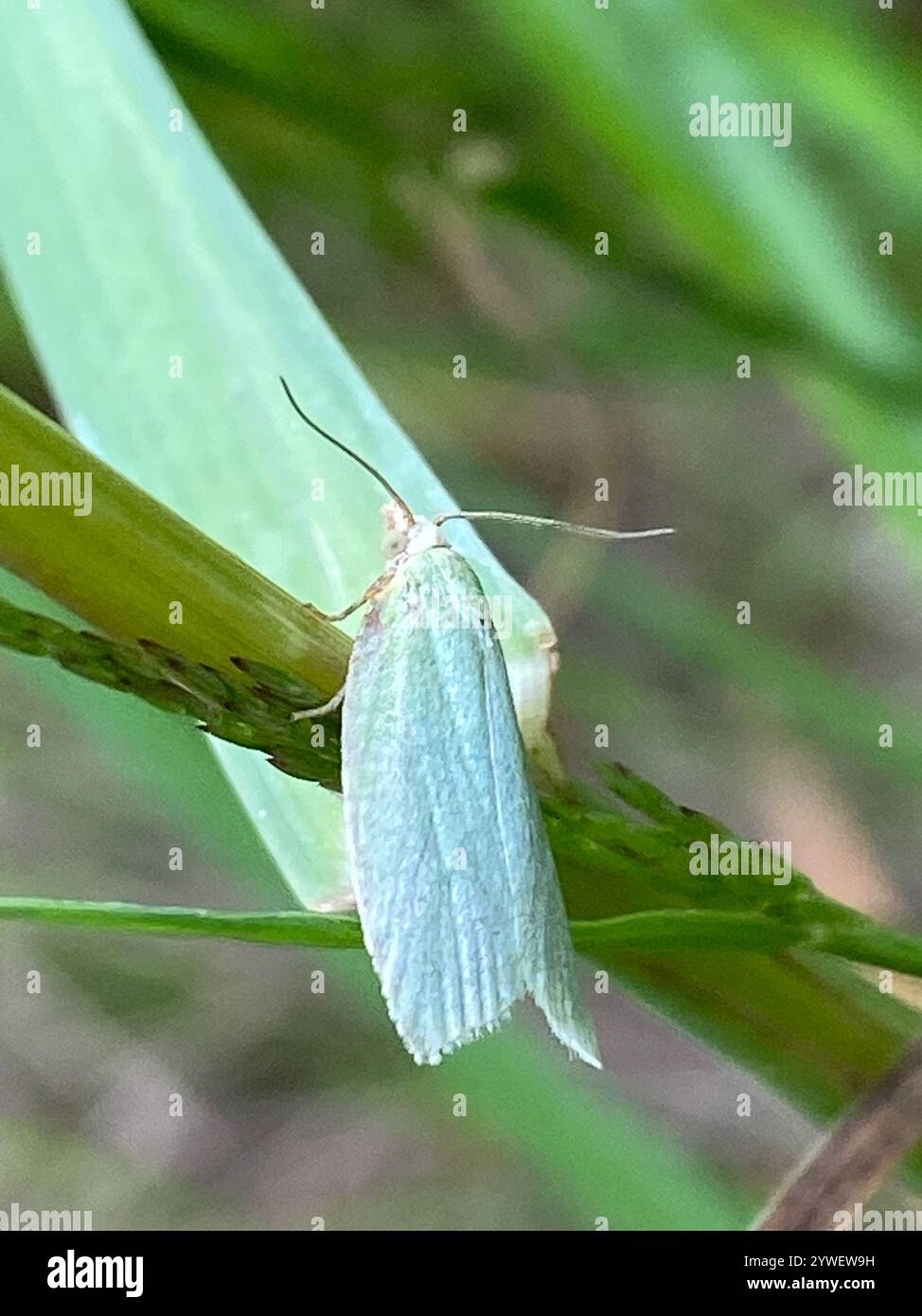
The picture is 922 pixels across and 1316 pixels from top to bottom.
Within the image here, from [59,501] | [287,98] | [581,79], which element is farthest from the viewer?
[287,98]

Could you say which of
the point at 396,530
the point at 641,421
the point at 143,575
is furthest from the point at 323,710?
the point at 641,421

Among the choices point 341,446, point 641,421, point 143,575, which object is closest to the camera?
point 143,575

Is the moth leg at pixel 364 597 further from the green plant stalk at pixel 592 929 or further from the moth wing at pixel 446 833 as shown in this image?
the green plant stalk at pixel 592 929

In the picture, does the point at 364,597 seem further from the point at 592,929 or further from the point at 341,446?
the point at 592,929

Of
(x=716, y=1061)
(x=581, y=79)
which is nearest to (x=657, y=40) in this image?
(x=581, y=79)

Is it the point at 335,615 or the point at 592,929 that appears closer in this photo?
the point at 592,929

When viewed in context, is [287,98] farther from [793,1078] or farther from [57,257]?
[793,1078]

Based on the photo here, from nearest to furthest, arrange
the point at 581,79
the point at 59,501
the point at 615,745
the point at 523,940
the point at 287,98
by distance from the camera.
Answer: the point at 59,501
the point at 523,940
the point at 581,79
the point at 287,98
the point at 615,745

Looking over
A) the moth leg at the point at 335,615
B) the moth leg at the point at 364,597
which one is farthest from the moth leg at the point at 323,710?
the moth leg at the point at 364,597
